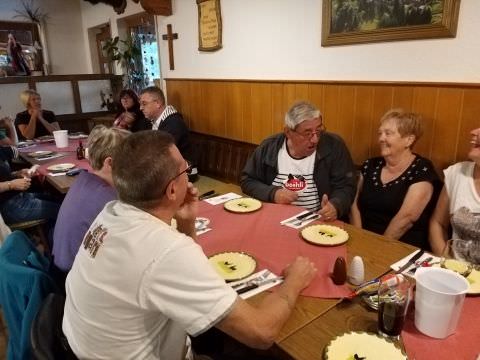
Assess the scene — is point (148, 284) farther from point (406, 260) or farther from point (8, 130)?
point (8, 130)

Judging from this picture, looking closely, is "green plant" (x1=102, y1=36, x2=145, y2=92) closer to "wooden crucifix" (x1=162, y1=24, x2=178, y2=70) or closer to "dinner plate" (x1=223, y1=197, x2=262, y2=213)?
"wooden crucifix" (x1=162, y1=24, x2=178, y2=70)

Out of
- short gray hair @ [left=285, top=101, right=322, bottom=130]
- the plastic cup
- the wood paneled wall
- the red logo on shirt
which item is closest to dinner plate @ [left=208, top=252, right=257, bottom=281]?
the red logo on shirt

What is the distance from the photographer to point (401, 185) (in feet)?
6.46

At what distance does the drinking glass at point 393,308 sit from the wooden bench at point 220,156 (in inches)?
97.7

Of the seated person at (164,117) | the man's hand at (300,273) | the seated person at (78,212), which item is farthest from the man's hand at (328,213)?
the seated person at (164,117)

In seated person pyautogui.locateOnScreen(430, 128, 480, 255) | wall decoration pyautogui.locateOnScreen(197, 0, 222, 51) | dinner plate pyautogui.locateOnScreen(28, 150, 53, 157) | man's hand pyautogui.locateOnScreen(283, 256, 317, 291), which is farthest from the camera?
wall decoration pyautogui.locateOnScreen(197, 0, 222, 51)

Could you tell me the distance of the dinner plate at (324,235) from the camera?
145 cm

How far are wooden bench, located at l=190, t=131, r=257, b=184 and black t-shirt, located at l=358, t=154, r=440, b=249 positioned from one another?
1452mm

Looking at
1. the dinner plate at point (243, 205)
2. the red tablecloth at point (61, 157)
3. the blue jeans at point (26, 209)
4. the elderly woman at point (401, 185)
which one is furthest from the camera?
the red tablecloth at point (61, 157)

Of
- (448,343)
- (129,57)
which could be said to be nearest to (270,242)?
(448,343)

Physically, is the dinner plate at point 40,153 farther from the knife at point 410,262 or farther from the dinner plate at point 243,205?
the knife at point 410,262

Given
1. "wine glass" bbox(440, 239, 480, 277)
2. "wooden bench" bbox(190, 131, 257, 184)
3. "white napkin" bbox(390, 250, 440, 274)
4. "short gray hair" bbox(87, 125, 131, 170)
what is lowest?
"wooden bench" bbox(190, 131, 257, 184)

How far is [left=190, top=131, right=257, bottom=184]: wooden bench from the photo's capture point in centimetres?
348

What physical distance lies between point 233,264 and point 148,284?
48cm
